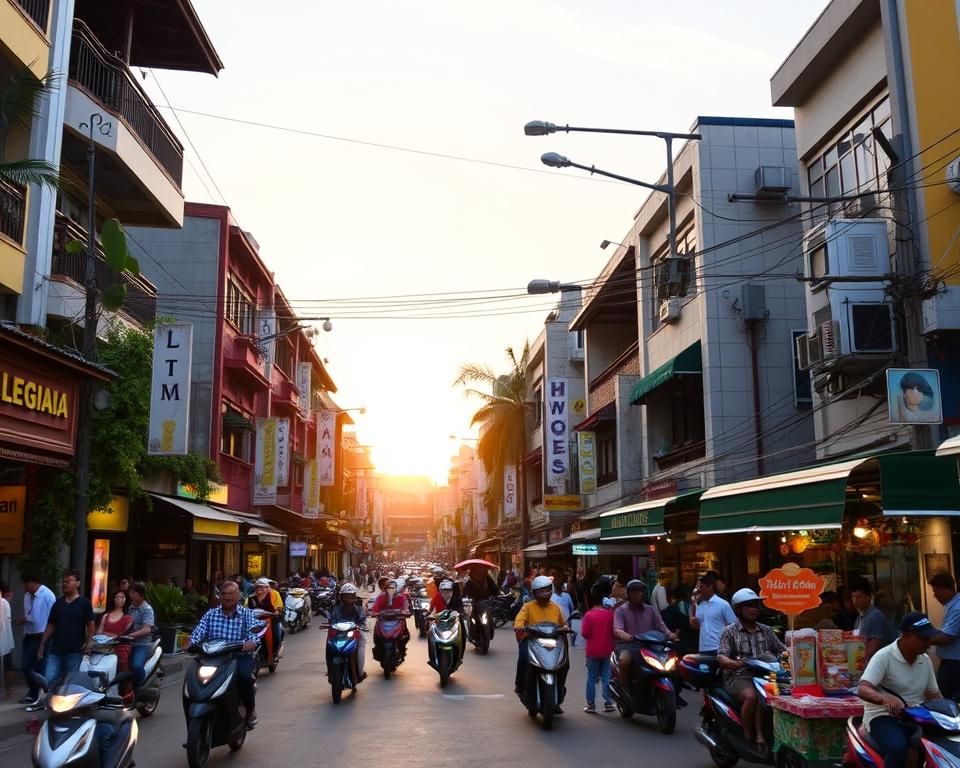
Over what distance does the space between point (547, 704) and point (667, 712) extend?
1341mm

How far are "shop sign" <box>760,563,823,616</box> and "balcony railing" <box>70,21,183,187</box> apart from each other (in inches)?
626

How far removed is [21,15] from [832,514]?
1487cm

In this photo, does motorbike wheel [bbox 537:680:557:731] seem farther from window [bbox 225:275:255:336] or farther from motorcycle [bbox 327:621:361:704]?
window [bbox 225:275:255:336]

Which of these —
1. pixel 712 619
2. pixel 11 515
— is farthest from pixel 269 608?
pixel 712 619

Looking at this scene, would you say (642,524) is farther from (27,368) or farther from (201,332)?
(201,332)

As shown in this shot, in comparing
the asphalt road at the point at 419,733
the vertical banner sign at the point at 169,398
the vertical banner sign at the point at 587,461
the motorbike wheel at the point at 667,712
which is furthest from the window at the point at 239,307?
the motorbike wheel at the point at 667,712

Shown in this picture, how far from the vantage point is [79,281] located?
19688 millimetres

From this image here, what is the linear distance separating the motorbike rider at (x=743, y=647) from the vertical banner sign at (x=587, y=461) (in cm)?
2527

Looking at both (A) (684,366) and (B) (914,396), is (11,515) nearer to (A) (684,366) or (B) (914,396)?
(B) (914,396)

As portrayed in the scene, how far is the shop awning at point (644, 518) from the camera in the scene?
19.4m

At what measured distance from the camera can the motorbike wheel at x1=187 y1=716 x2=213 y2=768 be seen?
8.93 metres

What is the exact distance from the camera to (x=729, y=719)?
28.3 ft

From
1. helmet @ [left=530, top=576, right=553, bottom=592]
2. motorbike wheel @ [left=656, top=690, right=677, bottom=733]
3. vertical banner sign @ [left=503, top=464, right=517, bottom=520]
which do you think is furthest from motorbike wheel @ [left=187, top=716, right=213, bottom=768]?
vertical banner sign @ [left=503, top=464, right=517, bottom=520]

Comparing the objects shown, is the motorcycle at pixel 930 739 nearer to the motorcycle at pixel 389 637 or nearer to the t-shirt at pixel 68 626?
the t-shirt at pixel 68 626
